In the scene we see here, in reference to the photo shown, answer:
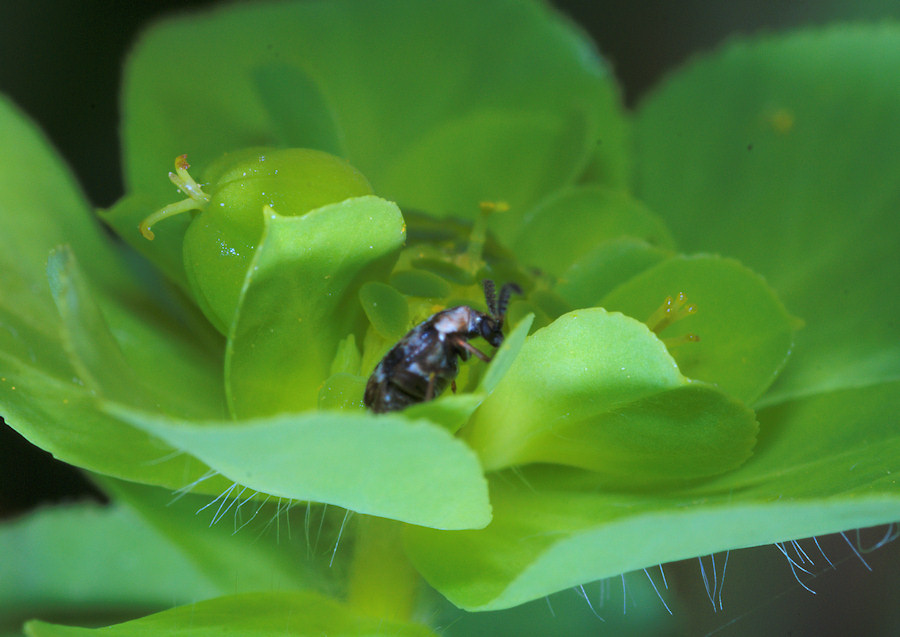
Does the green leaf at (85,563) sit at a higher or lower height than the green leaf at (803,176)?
lower

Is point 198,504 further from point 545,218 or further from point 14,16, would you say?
point 14,16

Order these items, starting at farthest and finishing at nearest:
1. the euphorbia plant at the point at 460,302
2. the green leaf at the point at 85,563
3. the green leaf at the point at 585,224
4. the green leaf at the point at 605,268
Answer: the green leaf at the point at 85,563
the green leaf at the point at 585,224
the green leaf at the point at 605,268
the euphorbia plant at the point at 460,302

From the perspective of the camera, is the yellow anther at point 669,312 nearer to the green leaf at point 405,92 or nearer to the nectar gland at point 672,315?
the nectar gland at point 672,315

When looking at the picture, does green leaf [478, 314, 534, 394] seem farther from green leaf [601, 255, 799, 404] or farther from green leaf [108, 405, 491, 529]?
green leaf [601, 255, 799, 404]

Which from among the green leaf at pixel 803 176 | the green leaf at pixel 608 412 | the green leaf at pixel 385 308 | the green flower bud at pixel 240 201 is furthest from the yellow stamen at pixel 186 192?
the green leaf at pixel 803 176

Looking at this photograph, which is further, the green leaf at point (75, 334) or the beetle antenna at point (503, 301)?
the beetle antenna at point (503, 301)

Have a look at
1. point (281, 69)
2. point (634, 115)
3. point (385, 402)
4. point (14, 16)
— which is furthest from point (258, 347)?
point (14, 16)

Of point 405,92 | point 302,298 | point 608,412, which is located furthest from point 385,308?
point 405,92

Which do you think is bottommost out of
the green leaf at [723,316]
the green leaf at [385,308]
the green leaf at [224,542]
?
the green leaf at [224,542]
